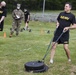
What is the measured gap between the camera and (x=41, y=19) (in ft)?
104

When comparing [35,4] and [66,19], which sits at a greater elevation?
[66,19]

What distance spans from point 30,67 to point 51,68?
68 cm

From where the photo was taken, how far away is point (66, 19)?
8.48 metres

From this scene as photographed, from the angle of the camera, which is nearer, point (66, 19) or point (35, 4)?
point (66, 19)

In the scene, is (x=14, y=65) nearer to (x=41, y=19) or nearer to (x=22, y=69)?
(x=22, y=69)

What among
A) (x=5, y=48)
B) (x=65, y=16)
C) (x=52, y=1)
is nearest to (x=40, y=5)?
(x=52, y=1)

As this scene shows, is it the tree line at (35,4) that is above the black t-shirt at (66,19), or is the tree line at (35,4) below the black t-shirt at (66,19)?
below

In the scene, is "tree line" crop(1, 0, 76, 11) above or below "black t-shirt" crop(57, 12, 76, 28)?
below

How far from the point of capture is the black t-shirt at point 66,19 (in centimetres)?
848

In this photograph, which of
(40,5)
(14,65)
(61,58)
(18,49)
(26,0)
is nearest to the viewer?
(14,65)

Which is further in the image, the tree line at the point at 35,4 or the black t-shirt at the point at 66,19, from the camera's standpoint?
the tree line at the point at 35,4

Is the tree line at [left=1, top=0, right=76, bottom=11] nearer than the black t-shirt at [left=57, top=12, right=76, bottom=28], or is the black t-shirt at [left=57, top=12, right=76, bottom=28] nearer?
the black t-shirt at [left=57, top=12, right=76, bottom=28]

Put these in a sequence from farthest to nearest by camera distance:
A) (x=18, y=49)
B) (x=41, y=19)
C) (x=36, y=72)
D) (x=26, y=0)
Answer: (x=26, y=0) < (x=41, y=19) < (x=18, y=49) < (x=36, y=72)

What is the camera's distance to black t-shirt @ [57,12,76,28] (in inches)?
334
